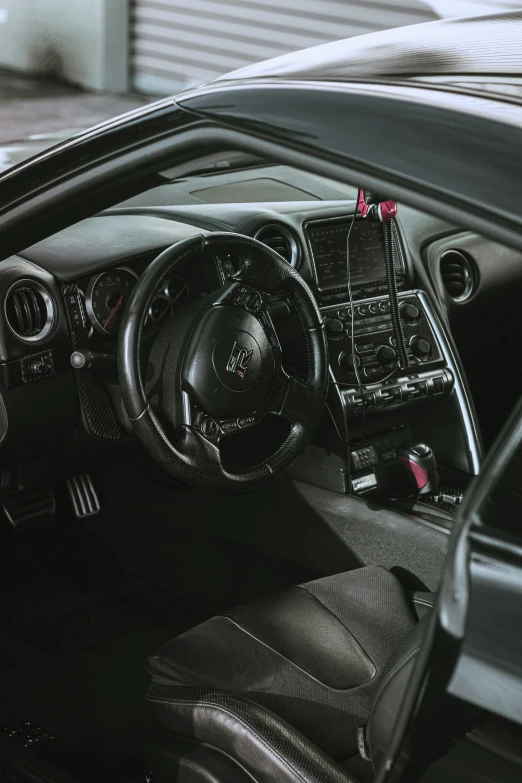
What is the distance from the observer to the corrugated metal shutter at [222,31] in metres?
7.59

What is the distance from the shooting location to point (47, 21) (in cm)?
896

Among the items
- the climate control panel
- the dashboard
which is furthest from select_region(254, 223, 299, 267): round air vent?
the climate control panel

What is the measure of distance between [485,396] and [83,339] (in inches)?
60.5

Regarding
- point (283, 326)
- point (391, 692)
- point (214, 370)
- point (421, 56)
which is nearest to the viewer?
point (391, 692)

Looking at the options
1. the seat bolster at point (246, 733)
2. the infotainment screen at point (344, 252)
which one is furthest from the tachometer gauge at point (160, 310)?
the seat bolster at point (246, 733)

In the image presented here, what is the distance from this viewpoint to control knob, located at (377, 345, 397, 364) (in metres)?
2.52

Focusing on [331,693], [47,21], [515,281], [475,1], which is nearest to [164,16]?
[47,21]

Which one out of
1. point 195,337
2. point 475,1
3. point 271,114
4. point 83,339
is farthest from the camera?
point 475,1

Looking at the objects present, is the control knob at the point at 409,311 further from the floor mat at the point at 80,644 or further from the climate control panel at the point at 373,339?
the floor mat at the point at 80,644

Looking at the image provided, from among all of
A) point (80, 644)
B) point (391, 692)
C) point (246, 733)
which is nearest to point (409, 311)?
point (80, 644)

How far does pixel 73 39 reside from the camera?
8859 millimetres

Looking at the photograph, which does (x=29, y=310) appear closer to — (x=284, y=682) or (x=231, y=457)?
(x=231, y=457)

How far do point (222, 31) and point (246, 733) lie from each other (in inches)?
318

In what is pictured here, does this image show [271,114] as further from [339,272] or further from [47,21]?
[47,21]
